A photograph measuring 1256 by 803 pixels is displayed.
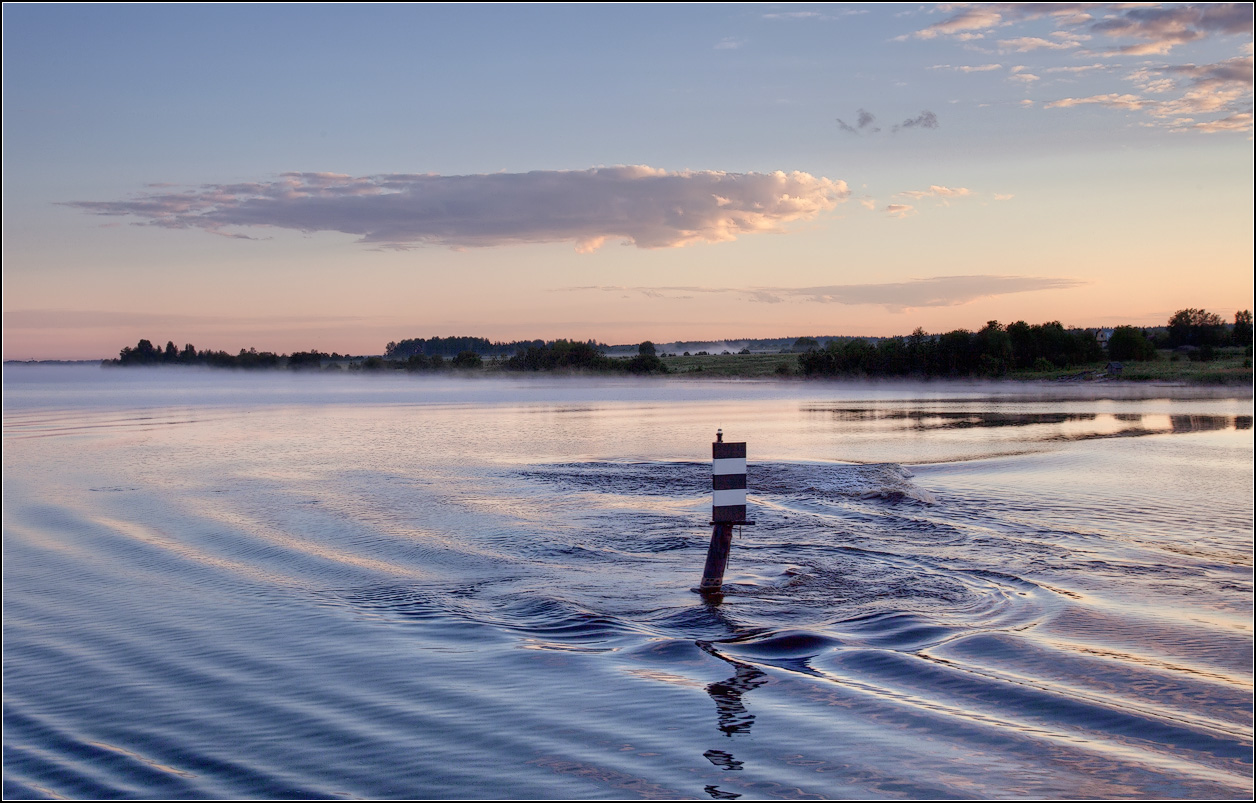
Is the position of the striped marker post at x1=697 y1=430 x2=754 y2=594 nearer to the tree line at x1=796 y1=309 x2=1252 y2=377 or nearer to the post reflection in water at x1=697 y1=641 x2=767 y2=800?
the post reflection in water at x1=697 y1=641 x2=767 y2=800

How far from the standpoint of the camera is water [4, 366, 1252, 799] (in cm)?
493

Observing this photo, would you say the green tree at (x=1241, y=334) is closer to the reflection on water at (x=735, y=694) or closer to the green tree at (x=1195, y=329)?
the green tree at (x=1195, y=329)

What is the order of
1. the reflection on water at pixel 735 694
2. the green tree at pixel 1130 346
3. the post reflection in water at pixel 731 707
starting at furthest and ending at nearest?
the green tree at pixel 1130 346 → the reflection on water at pixel 735 694 → the post reflection in water at pixel 731 707

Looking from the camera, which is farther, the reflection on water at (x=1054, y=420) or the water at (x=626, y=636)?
the reflection on water at (x=1054, y=420)

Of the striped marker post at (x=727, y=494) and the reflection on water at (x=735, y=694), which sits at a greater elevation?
the striped marker post at (x=727, y=494)

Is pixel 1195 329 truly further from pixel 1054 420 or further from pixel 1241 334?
pixel 1054 420

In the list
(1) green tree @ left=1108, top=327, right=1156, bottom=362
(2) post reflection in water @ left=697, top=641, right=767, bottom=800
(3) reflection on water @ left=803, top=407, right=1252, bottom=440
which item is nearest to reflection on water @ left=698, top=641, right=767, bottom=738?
(2) post reflection in water @ left=697, top=641, right=767, bottom=800

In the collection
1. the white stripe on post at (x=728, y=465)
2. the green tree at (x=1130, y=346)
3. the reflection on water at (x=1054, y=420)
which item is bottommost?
the reflection on water at (x=1054, y=420)

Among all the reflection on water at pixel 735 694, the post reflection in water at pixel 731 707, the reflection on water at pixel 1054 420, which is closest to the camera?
the post reflection in water at pixel 731 707

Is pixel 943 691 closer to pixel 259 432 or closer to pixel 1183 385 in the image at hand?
pixel 259 432

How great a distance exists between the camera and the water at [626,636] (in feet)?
16.2

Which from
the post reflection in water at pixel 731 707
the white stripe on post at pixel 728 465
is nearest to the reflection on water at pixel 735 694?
the post reflection in water at pixel 731 707

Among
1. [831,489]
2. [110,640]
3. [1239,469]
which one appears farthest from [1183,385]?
[110,640]

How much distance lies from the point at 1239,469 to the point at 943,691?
13.0 metres
